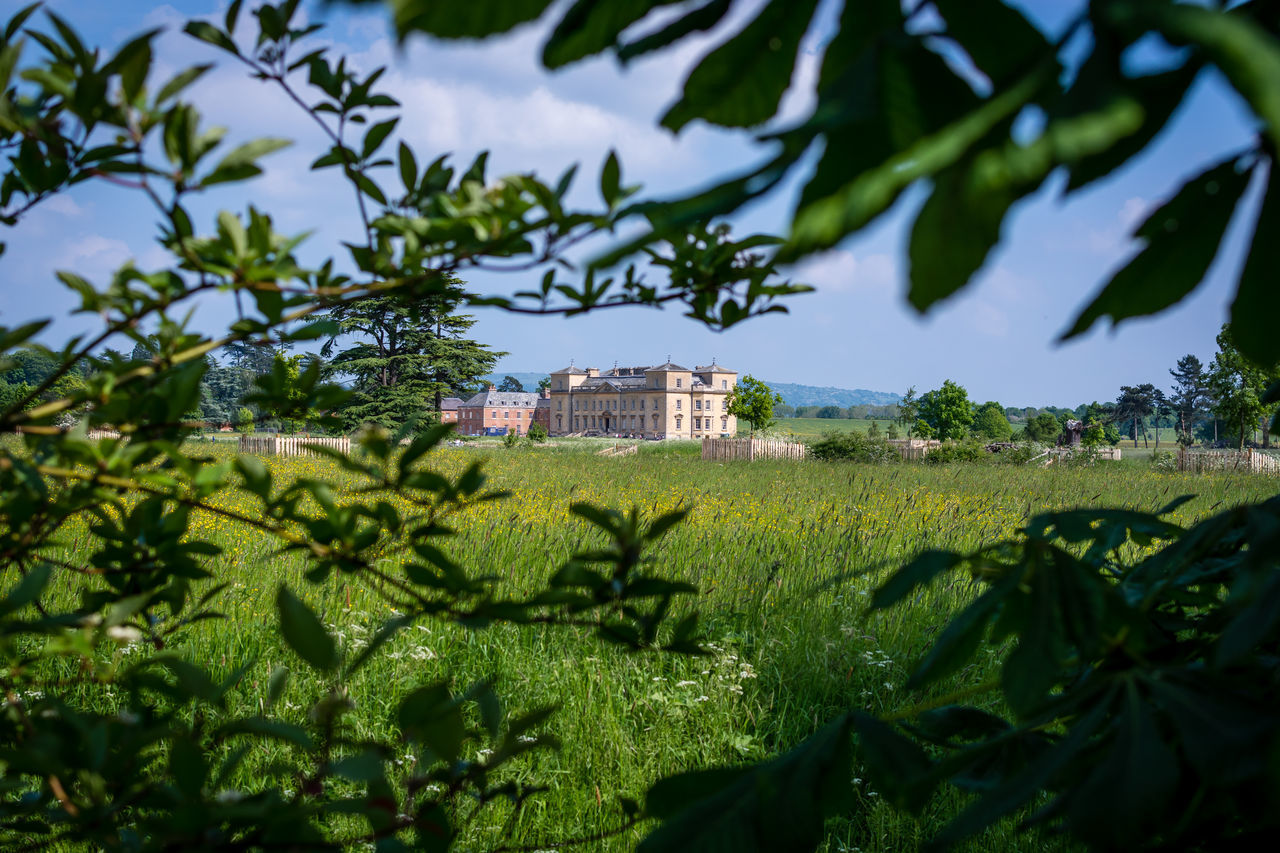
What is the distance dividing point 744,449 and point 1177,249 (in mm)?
21406

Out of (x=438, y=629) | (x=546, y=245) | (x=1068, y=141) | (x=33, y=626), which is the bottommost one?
(x=438, y=629)

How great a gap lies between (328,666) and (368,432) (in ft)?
0.85

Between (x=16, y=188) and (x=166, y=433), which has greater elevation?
(x=16, y=188)

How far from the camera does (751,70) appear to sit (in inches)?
15.7

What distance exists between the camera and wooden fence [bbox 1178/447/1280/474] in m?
16.9

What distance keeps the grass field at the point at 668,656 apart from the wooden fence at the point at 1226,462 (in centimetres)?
1468

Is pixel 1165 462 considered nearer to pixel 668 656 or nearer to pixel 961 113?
pixel 668 656

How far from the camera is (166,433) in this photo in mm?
827

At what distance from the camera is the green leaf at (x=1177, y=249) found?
42 cm

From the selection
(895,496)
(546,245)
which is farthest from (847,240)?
(895,496)

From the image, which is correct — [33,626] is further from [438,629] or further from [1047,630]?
[438,629]

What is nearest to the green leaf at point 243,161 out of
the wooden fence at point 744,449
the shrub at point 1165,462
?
the shrub at point 1165,462

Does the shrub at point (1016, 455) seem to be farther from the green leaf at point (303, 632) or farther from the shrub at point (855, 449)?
the green leaf at point (303, 632)

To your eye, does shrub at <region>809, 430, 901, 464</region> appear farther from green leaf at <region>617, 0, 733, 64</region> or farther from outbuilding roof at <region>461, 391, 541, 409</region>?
outbuilding roof at <region>461, 391, 541, 409</region>
